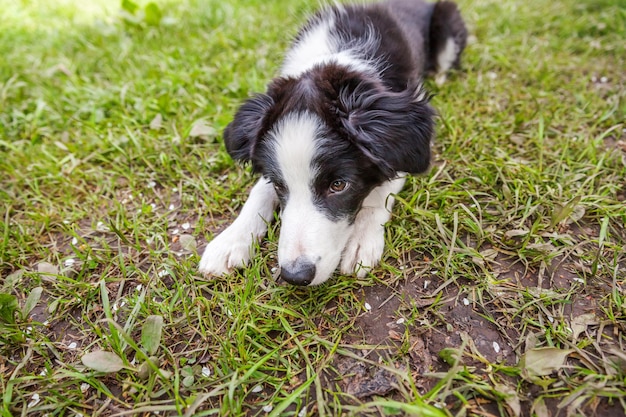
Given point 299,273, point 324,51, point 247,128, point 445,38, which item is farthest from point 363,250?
point 445,38

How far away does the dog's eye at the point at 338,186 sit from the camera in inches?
84.9

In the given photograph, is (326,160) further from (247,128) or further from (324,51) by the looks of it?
(324,51)

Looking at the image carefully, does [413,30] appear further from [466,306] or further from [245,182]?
[466,306]

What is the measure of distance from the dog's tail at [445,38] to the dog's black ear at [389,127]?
197 centimetres

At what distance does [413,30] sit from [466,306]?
246 centimetres

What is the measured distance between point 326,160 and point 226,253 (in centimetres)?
77

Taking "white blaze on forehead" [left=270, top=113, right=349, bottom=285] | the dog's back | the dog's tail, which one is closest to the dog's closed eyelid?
"white blaze on forehead" [left=270, top=113, right=349, bottom=285]

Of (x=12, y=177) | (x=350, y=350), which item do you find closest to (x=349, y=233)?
(x=350, y=350)

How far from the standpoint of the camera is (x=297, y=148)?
2080mm

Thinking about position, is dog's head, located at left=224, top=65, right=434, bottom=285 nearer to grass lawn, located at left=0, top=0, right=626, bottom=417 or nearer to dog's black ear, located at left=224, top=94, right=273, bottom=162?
dog's black ear, located at left=224, top=94, right=273, bottom=162

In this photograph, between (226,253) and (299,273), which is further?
(226,253)

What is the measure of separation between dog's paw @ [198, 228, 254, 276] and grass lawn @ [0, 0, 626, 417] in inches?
3.3

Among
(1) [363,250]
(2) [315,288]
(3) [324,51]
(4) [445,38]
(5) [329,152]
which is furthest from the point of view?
(4) [445,38]

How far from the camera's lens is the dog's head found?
81.1 inches
